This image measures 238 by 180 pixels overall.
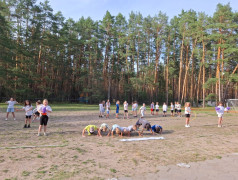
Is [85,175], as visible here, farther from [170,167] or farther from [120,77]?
[120,77]

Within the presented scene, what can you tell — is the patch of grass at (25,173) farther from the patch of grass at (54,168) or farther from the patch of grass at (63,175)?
the patch of grass at (63,175)

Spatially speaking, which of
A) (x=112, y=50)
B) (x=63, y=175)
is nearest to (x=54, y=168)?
(x=63, y=175)

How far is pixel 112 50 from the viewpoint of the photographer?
172 ft

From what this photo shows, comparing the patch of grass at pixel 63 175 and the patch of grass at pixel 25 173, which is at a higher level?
the patch of grass at pixel 25 173

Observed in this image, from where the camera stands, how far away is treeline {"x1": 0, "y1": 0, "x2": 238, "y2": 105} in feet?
122

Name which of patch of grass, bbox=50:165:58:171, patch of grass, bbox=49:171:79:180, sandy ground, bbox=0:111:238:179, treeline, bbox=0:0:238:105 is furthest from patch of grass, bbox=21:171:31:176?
treeline, bbox=0:0:238:105

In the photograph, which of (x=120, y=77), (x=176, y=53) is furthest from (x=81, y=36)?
(x=176, y=53)

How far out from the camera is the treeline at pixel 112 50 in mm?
37250

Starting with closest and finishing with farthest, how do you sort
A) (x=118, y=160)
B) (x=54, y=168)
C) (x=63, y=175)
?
1. (x=63, y=175)
2. (x=54, y=168)
3. (x=118, y=160)

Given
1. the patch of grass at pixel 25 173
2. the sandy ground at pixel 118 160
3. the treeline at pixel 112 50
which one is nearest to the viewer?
the patch of grass at pixel 25 173

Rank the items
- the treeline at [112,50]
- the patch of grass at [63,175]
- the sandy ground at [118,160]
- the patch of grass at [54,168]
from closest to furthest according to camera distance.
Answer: the patch of grass at [63,175]
the sandy ground at [118,160]
the patch of grass at [54,168]
the treeline at [112,50]

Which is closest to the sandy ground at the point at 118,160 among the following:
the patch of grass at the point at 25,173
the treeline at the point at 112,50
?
the patch of grass at the point at 25,173

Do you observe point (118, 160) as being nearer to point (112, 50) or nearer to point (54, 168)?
point (54, 168)

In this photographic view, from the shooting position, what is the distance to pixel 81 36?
51.3 metres
